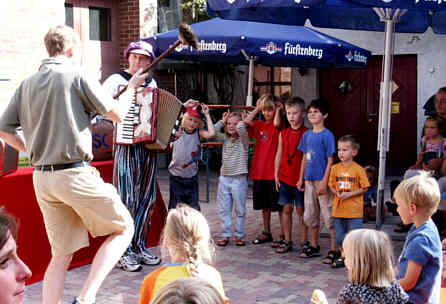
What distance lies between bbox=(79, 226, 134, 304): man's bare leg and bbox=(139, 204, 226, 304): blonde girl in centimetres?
121

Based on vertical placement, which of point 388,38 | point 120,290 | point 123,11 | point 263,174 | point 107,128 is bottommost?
point 120,290

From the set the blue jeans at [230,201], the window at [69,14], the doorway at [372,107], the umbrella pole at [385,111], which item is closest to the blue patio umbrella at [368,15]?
the umbrella pole at [385,111]

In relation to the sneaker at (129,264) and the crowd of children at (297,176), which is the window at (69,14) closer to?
the crowd of children at (297,176)

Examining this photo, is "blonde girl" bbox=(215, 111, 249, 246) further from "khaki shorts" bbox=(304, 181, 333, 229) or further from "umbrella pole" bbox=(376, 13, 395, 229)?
"umbrella pole" bbox=(376, 13, 395, 229)

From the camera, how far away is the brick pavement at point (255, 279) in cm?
521

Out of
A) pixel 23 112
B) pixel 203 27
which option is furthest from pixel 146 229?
pixel 203 27

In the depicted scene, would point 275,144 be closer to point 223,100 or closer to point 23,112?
point 23,112

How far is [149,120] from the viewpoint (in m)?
5.93

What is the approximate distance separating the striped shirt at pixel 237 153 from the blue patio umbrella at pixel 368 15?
1.29 metres

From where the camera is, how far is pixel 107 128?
6.59 metres

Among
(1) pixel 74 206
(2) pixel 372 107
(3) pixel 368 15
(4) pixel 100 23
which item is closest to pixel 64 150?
(1) pixel 74 206

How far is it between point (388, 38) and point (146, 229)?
338cm

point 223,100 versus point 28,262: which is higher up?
point 223,100

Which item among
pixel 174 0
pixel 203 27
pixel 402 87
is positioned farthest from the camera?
pixel 174 0
